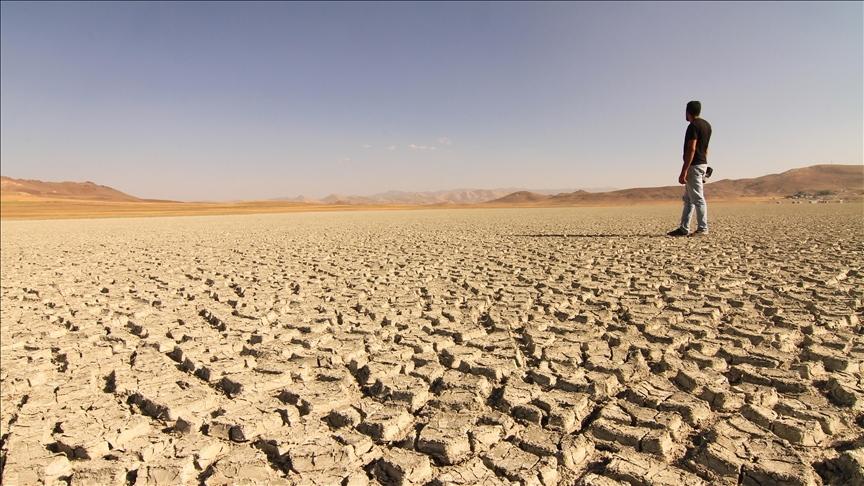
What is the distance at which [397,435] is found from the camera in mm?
1354

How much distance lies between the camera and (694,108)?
18.3 ft

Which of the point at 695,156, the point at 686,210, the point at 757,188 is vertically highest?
the point at 757,188

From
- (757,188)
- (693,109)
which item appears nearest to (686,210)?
(693,109)

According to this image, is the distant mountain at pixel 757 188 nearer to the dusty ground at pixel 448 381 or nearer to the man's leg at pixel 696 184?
the man's leg at pixel 696 184

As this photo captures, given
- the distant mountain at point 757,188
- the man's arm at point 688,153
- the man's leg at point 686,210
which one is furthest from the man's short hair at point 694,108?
the distant mountain at point 757,188

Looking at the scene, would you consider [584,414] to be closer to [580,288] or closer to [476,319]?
[476,319]

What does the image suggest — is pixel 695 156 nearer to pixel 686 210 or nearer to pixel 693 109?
pixel 693 109

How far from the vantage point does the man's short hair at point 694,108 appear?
18.1 ft

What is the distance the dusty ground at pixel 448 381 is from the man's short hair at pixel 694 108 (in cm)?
268

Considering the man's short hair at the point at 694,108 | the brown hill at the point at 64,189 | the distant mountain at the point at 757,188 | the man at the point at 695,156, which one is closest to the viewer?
the man's short hair at the point at 694,108

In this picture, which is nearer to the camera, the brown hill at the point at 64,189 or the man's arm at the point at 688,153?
the man's arm at the point at 688,153

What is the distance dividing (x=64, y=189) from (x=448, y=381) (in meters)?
130

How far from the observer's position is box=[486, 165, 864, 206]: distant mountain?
55906mm

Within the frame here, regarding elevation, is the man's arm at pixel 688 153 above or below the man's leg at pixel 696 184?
above
